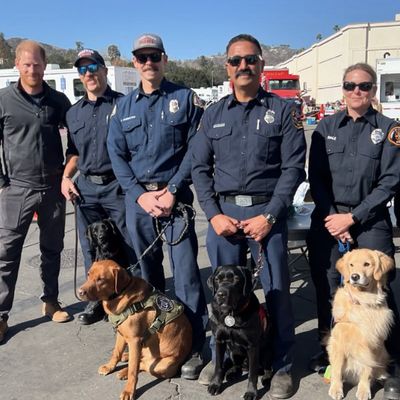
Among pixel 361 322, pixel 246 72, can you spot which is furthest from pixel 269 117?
pixel 361 322

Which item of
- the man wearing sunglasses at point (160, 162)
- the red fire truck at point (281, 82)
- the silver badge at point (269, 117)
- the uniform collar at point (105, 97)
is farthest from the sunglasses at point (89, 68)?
the red fire truck at point (281, 82)

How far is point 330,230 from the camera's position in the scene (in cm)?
315

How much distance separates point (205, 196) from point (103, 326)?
1.89 metres

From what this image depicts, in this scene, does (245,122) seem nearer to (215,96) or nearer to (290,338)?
(290,338)

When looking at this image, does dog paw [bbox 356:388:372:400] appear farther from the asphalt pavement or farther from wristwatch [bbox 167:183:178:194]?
wristwatch [bbox 167:183:178:194]

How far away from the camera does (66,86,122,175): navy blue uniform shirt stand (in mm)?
4070

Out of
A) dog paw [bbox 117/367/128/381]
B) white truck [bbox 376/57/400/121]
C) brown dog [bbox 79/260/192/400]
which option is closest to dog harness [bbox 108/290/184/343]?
brown dog [bbox 79/260/192/400]

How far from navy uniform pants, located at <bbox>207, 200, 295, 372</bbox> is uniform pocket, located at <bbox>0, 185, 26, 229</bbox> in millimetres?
1867

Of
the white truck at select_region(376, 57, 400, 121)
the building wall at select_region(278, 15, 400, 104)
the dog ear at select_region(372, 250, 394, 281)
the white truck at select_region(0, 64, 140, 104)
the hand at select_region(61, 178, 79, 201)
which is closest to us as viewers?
the dog ear at select_region(372, 250, 394, 281)

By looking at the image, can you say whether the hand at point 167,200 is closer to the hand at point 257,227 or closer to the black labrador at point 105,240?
the hand at point 257,227

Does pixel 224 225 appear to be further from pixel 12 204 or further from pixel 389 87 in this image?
pixel 389 87

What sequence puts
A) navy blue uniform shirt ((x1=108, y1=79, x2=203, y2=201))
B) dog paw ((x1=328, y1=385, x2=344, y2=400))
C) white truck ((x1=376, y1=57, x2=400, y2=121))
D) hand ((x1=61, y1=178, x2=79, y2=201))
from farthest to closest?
white truck ((x1=376, y1=57, x2=400, y2=121))
hand ((x1=61, y1=178, x2=79, y2=201))
navy blue uniform shirt ((x1=108, y1=79, x2=203, y2=201))
dog paw ((x1=328, y1=385, x2=344, y2=400))

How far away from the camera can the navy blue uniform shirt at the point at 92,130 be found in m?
4.07

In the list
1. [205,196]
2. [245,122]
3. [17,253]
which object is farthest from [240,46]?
[17,253]
